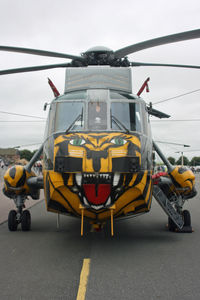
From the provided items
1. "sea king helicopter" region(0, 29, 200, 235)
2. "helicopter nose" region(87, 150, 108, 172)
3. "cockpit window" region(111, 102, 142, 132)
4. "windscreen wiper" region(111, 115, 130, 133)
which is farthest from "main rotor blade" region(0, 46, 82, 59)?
"helicopter nose" region(87, 150, 108, 172)

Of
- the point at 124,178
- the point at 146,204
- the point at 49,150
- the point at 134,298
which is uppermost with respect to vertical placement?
the point at 49,150

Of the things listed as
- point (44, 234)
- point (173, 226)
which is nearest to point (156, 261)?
point (173, 226)

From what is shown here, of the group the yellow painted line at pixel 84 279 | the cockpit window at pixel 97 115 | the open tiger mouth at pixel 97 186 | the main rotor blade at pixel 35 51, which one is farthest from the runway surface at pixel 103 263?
the main rotor blade at pixel 35 51

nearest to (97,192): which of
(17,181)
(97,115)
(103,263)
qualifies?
(103,263)

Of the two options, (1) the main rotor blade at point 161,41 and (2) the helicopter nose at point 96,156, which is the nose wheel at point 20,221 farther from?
(1) the main rotor blade at point 161,41

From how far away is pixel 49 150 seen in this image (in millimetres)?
6059

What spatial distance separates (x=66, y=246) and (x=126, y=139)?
2536 mm

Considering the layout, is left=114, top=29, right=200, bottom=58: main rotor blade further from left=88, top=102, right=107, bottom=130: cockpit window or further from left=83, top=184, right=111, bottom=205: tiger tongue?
left=83, top=184, right=111, bottom=205: tiger tongue

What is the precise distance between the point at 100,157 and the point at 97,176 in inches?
12.6

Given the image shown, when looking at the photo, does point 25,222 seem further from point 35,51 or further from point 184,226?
point 35,51

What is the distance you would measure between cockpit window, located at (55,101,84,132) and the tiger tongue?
1382 mm

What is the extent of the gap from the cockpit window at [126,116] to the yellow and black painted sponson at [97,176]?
1.69ft

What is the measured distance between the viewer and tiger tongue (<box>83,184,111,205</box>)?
203 inches

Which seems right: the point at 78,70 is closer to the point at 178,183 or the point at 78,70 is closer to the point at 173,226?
the point at 178,183
